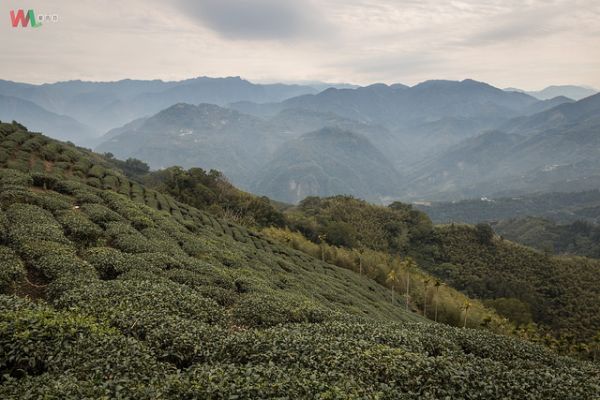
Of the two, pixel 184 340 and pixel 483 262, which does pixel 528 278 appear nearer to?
pixel 483 262

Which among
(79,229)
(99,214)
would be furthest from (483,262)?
(79,229)

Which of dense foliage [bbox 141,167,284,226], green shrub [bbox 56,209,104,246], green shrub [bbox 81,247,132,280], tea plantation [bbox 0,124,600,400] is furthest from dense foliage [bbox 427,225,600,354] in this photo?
green shrub [bbox 56,209,104,246]

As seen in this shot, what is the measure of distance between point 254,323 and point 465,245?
94.3 m

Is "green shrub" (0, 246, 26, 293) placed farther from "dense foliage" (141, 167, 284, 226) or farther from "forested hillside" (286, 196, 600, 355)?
"dense foliage" (141, 167, 284, 226)

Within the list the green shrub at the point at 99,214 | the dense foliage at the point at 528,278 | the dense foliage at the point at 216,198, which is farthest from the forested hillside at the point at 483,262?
the green shrub at the point at 99,214

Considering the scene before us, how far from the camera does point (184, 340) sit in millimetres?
13625

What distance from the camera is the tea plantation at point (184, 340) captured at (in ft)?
34.9

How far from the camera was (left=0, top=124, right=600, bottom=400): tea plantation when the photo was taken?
34.9 feet

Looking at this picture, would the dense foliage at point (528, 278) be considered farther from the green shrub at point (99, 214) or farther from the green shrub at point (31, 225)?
the green shrub at point (31, 225)

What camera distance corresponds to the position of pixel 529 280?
87.7 m

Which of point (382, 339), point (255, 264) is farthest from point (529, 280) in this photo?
point (382, 339)

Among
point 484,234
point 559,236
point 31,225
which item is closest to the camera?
point 31,225

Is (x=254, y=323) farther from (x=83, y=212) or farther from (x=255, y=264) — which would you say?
(x=83, y=212)

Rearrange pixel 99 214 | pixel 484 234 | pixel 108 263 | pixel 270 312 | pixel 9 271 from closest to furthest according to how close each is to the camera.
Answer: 1. pixel 9 271
2. pixel 270 312
3. pixel 108 263
4. pixel 99 214
5. pixel 484 234
